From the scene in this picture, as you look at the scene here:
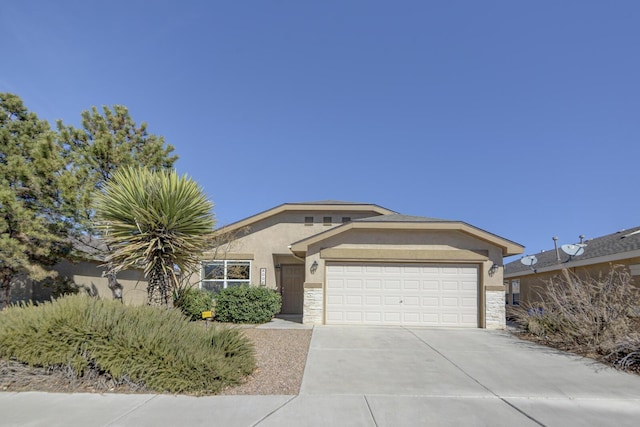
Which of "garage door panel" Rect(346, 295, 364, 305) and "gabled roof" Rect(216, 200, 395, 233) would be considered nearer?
"garage door panel" Rect(346, 295, 364, 305)

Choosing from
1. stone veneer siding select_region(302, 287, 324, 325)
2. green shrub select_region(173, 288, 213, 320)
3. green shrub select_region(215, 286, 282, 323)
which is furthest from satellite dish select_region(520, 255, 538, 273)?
green shrub select_region(173, 288, 213, 320)

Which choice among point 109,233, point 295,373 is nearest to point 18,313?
point 109,233

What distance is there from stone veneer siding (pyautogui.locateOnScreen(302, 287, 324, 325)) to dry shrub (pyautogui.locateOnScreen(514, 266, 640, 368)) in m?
6.79

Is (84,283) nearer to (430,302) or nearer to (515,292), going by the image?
(430,302)

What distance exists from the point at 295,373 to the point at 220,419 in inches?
88.2

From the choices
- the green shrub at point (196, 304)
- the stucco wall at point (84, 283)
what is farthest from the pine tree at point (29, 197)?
the green shrub at point (196, 304)

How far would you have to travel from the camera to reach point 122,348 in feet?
19.2

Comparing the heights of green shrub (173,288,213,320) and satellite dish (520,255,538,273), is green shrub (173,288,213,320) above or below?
below

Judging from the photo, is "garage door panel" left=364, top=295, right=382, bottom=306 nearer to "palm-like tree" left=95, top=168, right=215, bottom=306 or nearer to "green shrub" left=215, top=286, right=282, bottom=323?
"green shrub" left=215, top=286, right=282, bottom=323

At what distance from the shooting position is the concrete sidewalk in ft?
15.3

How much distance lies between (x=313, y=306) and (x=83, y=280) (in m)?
9.24

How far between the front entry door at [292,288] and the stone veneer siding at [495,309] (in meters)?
7.65

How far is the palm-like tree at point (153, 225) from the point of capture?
8344mm

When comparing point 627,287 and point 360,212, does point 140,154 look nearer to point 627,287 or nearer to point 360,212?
point 360,212
